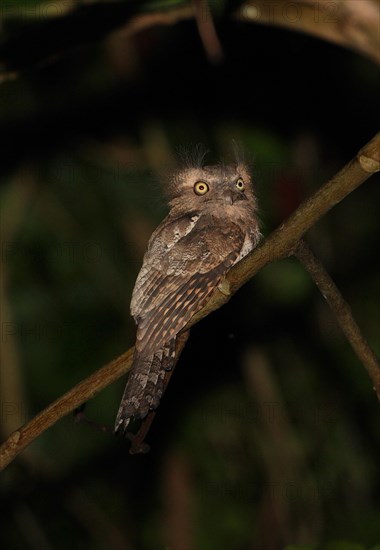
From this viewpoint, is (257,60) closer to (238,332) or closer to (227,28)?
(227,28)

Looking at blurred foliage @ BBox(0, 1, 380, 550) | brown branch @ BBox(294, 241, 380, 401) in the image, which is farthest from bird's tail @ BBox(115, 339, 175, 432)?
blurred foliage @ BBox(0, 1, 380, 550)

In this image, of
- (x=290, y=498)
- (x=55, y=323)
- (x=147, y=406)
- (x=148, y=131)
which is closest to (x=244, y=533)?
(x=290, y=498)

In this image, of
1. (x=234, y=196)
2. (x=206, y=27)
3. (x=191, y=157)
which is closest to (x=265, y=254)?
(x=206, y=27)

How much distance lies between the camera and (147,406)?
245 centimetres

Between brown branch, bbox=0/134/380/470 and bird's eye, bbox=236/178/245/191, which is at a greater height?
bird's eye, bbox=236/178/245/191

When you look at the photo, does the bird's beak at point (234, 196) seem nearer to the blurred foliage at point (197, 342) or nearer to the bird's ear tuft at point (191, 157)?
the bird's ear tuft at point (191, 157)

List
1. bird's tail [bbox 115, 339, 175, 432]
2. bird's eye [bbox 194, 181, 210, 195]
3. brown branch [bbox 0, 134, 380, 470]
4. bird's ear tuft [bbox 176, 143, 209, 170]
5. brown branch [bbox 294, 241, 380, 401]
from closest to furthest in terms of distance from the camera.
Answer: brown branch [bbox 0, 134, 380, 470] → brown branch [bbox 294, 241, 380, 401] → bird's tail [bbox 115, 339, 175, 432] → bird's eye [bbox 194, 181, 210, 195] → bird's ear tuft [bbox 176, 143, 209, 170]

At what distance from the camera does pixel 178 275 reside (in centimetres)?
275

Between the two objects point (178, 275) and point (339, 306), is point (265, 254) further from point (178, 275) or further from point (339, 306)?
point (178, 275)

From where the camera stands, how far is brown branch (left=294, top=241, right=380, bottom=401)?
2.01 metres

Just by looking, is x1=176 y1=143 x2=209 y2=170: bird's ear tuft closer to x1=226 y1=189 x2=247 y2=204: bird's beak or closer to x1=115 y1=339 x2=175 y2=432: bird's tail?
x1=226 y1=189 x2=247 y2=204: bird's beak

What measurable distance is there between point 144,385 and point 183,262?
0.47m

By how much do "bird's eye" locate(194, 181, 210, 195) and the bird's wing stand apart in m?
0.26

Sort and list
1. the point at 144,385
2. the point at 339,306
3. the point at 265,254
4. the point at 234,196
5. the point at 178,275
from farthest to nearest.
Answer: the point at 234,196 < the point at 178,275 < the point at 144,385 < the point at 339,306 < the point at 265,254
